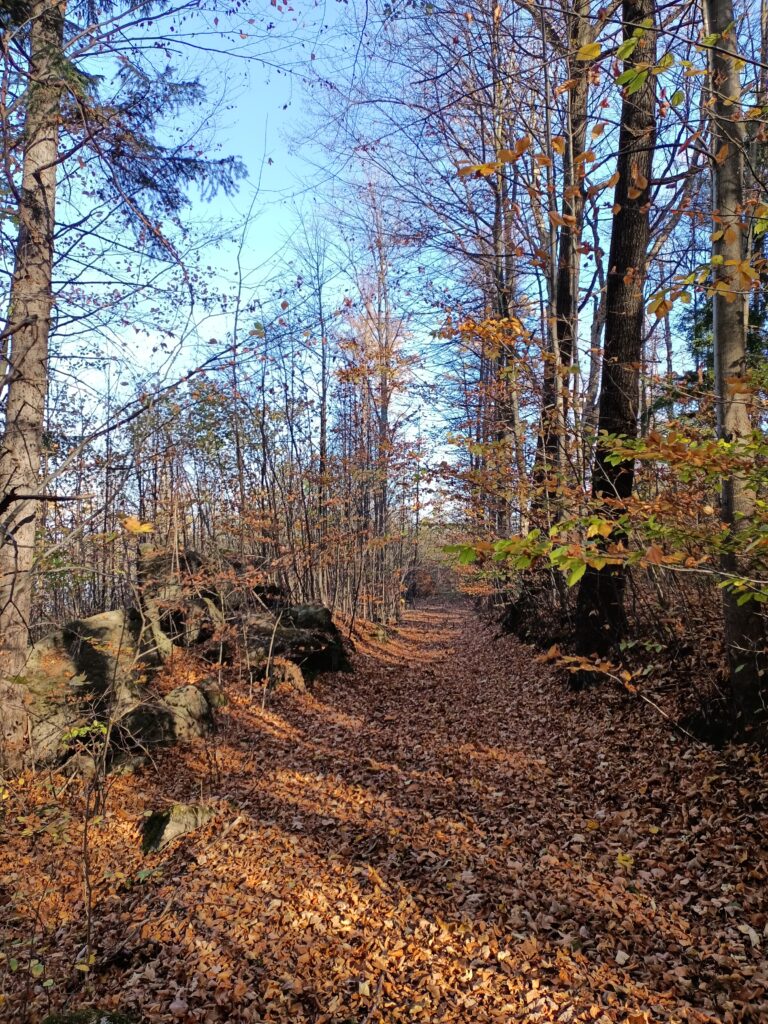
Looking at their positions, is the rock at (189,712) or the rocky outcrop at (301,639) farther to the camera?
the rocky outcrop at (301,639)

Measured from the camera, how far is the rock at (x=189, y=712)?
777 cm

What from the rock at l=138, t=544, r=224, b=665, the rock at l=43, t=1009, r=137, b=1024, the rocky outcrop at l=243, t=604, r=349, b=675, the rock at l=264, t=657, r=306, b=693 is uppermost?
the rock at l=138, t=544, r=224, b=665

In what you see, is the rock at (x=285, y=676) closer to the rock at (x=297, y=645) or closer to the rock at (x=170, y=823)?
the rock at (x=297, y=645)

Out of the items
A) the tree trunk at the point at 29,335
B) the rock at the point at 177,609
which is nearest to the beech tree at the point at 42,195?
the tree trunk at the point at 29,335

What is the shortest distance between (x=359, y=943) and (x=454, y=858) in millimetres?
1097

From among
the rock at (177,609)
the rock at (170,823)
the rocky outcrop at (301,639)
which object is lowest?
the rock at (170,823)

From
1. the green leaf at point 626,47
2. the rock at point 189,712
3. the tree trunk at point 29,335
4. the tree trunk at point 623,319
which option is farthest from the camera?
the rock at point 189,712

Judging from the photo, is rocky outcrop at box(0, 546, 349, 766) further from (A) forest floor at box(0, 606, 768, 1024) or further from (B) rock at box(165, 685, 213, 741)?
(A) forest floor at box(0, 606, 768, 1024)

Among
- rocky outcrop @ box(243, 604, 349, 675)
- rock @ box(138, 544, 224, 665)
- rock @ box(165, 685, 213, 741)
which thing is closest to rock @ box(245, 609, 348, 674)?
rocky outcrop @ box(243, 604, 349, 675)

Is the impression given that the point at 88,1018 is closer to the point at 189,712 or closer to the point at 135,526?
the point at 135,526

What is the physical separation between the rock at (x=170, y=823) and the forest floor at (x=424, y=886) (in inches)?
4.5

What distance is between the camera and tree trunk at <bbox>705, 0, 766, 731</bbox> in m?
4.23

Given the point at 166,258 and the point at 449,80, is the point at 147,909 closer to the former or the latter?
the point at 166,258

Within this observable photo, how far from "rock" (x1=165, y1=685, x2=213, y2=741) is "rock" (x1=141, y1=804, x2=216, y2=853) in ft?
6.13
